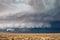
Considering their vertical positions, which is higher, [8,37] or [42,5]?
[42,5]

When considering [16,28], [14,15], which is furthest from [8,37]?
[14,15]

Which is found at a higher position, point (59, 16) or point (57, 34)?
point (59, 16)

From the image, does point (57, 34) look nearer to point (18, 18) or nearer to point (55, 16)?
point (55, 16)

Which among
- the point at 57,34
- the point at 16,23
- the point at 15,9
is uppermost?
the point at 15,9

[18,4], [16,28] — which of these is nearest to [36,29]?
[16,28]

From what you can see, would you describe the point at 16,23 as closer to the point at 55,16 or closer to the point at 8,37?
the point at 8,37

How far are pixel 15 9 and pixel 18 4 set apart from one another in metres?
0.07

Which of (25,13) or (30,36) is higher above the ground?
(25,13)

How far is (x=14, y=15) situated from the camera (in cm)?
190

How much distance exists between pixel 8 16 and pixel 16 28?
163 millimetres

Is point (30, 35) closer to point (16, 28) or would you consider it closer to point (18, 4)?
point (16, 28)

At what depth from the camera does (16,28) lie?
74.2 inches

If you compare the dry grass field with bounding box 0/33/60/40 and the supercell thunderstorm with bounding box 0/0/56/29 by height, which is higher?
the supercell thunderstorm with bounding box 0/0/56/29

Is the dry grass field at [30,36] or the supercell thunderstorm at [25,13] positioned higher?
the supercell thunderstorm at [25,13]
